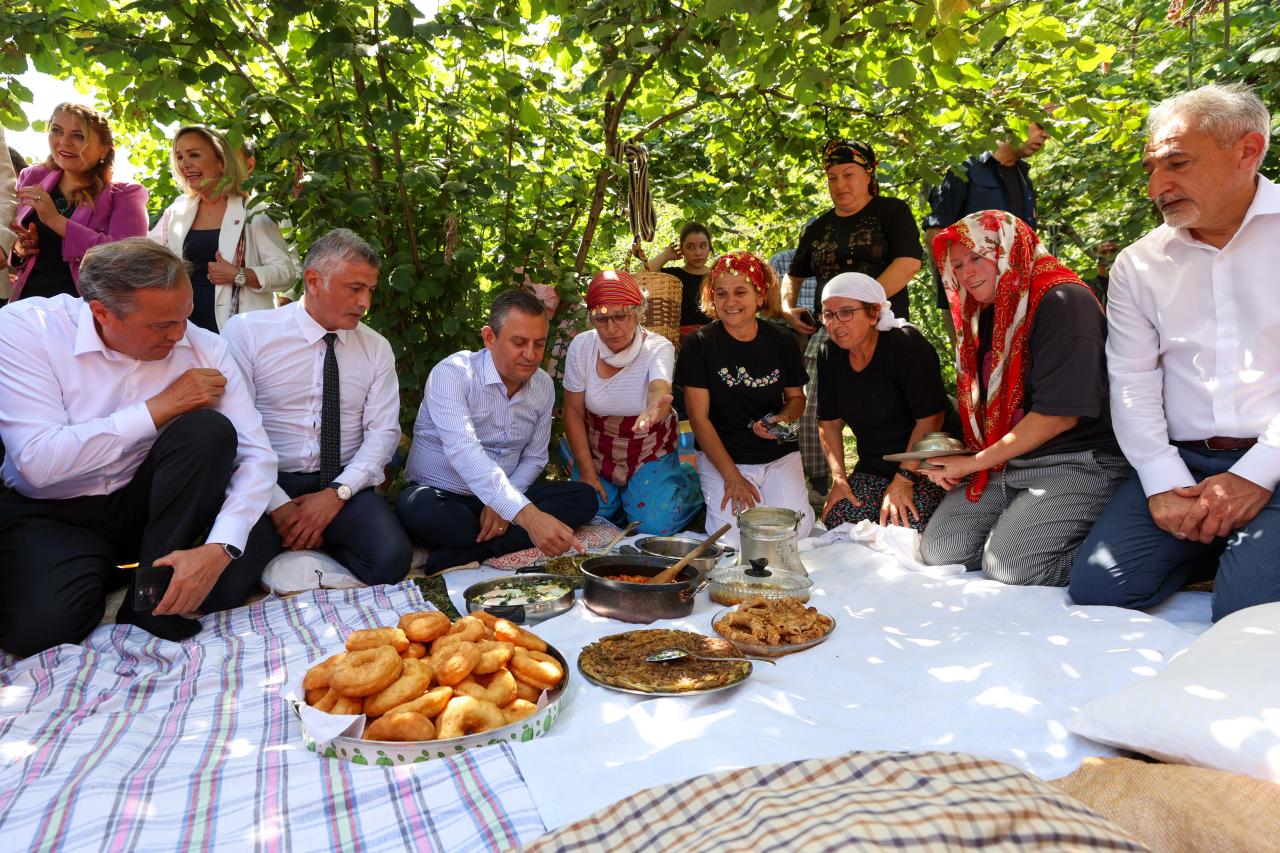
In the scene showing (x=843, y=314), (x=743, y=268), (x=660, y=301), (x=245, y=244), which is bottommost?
Answer: (x=843, y=314)

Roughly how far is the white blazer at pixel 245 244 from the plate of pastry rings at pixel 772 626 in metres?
3.20

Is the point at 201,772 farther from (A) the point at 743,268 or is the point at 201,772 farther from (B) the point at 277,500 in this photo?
(A) the point at 743,268

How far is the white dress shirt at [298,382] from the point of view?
4.01 metres

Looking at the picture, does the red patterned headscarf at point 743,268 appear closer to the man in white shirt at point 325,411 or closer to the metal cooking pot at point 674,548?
the metal cooking pot at point 674,548

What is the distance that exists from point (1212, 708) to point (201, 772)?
2.34 meters

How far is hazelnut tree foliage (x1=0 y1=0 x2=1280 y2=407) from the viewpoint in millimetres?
4016

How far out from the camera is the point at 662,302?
5.66 meters

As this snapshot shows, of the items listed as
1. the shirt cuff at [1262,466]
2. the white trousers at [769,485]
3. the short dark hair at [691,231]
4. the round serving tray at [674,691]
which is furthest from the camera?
the short dark hair at [691,231]

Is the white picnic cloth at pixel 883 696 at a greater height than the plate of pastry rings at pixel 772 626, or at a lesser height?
lesser

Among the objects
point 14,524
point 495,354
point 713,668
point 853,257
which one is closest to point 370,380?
point 495,354

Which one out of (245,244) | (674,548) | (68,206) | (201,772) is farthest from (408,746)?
(68,206)

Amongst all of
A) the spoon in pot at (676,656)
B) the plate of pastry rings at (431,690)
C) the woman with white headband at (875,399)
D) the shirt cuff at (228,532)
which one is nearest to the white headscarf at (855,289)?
the woman with white headband at (875,399)

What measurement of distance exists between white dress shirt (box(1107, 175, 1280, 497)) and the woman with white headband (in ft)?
3.34

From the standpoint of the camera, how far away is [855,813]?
4.05 ft
